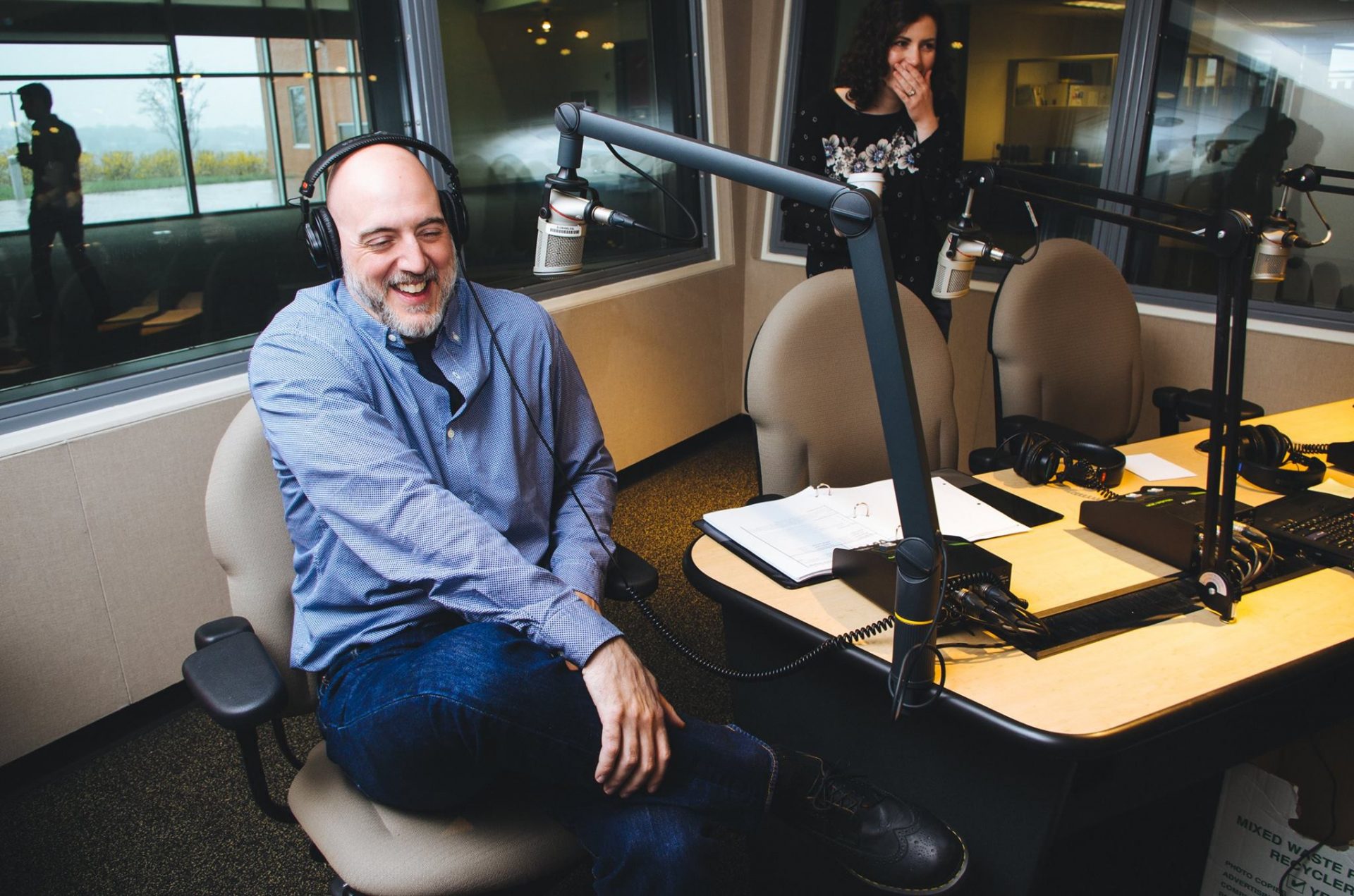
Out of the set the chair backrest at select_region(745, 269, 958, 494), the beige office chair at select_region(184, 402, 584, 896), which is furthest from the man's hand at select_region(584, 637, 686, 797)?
the chair backrest at select_region(745, 269, 958, 494)

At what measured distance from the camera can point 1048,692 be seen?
113 cm

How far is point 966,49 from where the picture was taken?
3.72 m

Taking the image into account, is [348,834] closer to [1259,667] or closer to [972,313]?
[1259,667]

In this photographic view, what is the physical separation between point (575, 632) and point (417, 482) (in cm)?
31

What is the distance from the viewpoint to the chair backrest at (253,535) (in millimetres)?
1273

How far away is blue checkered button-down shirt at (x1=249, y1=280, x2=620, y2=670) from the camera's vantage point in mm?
1294

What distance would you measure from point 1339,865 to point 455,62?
3052 millimetres

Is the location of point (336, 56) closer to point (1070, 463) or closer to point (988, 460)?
point (988, 460)

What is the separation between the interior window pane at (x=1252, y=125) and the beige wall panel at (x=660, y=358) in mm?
1689

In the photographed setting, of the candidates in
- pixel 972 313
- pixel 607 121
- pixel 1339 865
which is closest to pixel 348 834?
pixel 607 121

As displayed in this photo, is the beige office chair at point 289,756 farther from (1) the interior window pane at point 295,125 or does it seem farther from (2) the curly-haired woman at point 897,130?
(2) the curly-haired woman at point 897,130

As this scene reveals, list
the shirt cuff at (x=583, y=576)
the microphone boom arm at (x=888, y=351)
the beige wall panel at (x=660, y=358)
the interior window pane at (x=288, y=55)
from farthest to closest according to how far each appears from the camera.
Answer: the beige wall panel at (x=660, y=358), the interior window pane at (x=288, y=55), the shirt cuff at (x=583, y=576), the microphone boom arm at (x=888, y=351)

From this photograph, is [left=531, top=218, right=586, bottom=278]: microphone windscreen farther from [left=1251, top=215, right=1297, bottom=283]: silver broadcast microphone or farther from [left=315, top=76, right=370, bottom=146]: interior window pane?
[left=315, top=76, right=370, bottom=146]: interior window pane

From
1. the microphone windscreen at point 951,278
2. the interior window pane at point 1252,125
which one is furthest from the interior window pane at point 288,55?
the interior window pane at point 1252,125
